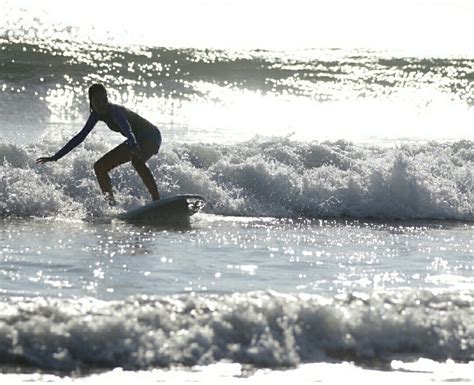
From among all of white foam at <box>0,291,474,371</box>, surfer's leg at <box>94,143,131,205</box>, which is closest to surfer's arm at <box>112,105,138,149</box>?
surfer's leg at <box>94,143,131,205</box>

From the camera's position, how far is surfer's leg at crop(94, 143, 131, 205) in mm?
15016

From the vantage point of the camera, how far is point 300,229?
1537 centimetres

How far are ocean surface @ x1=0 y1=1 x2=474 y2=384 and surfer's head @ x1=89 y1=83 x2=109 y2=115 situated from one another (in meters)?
1.39

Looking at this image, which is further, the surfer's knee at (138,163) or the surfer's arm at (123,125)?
the surfer's knee at (138,163)

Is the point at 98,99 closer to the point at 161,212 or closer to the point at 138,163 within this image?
the point at 138,163

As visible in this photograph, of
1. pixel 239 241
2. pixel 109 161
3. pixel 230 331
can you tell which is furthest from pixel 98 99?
pixel 230 331

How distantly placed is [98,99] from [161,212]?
5.44ft

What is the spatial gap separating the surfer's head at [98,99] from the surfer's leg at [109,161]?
0.70m

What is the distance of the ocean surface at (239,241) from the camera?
890cm

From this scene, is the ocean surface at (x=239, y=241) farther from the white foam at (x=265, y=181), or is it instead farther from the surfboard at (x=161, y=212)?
the surfboard at (x=161, y=212)

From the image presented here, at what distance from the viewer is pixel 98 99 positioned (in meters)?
14.3

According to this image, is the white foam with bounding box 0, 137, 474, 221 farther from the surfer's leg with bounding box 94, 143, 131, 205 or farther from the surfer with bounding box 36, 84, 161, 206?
the surfer with bounding box 36, 84, 161, 206

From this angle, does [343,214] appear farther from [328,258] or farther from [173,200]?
[328,258]

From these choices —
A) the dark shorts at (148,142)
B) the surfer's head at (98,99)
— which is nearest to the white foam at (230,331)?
the surfer's head at (98,99)
